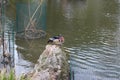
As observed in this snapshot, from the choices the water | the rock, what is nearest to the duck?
the water

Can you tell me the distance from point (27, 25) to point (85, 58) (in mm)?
3926

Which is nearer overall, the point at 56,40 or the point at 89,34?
the point at 56,40

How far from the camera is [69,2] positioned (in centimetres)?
2842

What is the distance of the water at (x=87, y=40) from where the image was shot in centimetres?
1149

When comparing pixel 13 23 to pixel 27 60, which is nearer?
pixel 27 60

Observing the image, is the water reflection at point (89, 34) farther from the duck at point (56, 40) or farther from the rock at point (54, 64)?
the rock at point (54, 64)

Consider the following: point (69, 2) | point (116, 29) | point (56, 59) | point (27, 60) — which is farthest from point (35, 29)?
point (69, 2)

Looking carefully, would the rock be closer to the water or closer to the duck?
the duck

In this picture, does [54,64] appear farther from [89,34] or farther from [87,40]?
[89,34]

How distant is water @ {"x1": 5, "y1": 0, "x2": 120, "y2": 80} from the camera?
→ 37.7 ft

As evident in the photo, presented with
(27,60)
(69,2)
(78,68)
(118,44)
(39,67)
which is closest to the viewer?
(39,67)

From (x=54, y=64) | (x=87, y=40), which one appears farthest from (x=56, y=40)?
(x=87, y=40)

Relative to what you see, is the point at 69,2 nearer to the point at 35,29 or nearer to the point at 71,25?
the point at 71,25

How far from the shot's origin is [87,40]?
50.5 ft
